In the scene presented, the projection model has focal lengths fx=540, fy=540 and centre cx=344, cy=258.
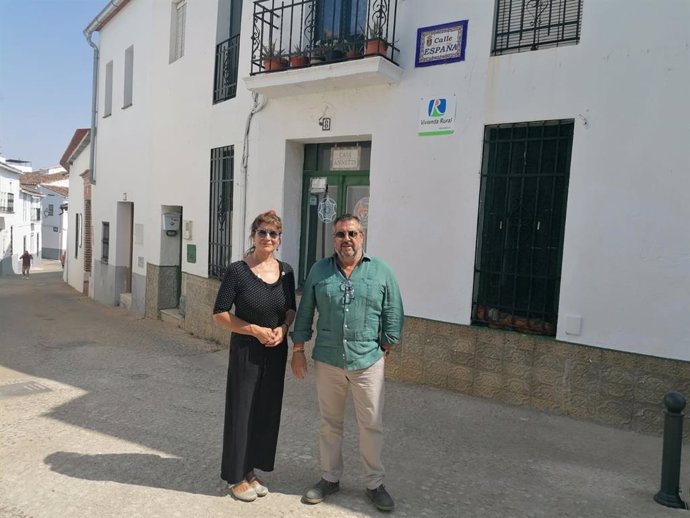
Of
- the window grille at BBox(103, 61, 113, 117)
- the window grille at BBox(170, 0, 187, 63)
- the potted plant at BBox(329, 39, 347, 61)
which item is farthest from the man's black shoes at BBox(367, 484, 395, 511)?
the window grille at BBox(103, 61, 113, 117)

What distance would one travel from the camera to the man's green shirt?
127 inches

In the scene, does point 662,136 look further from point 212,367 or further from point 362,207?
point 212,367

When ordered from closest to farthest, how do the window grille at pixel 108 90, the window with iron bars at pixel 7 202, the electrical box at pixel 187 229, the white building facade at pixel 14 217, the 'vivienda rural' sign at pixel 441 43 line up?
the 'vivienda rural' sign at pixel 441 43
the electrical box at pixel 187 229
the window grille at pixel 108 90
the window with iron bars at pixel 7 202
the white building facade at pixel 14 217

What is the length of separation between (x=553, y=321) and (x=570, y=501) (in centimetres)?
199

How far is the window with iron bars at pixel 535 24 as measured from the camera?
5086mm

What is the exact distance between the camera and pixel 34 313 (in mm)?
12062

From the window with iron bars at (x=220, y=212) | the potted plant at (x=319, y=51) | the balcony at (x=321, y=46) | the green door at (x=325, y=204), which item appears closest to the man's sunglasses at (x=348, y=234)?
the balcony at (x=321, y=46)

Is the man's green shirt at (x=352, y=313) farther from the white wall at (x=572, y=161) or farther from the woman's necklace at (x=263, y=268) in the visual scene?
the white wall at (x=572, y=161)

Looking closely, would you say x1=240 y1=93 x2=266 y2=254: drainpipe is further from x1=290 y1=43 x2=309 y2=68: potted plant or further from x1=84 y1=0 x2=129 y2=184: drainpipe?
x1=84 y1=0 x2=129 y2=184: drainpipe

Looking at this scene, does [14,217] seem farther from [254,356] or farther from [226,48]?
[254,356]

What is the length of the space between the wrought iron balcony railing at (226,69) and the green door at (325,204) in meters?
2.02

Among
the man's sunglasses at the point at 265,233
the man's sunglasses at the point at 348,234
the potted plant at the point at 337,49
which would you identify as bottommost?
the man's sunglasses at the point at 265,233

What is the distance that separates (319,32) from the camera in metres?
6.88

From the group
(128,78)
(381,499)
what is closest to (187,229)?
(128,78)
